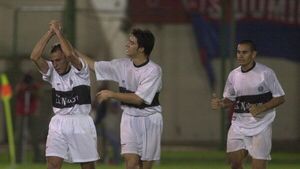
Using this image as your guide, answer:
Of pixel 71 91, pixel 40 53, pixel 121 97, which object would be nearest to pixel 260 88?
pixel 121 97

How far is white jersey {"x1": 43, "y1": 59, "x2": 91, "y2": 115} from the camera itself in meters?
14.5

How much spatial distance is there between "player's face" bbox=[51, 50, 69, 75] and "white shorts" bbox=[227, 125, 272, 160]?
8.01ft

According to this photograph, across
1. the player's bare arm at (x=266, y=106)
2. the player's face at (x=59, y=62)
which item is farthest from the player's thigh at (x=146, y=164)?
the player's bare arm at (x=266, y=106)

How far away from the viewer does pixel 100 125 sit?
23781mm

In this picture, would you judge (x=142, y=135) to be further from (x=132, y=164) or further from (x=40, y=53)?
(x=40, y=53)

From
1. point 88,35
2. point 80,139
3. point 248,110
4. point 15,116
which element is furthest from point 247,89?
point 88,35

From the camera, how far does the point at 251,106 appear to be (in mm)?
15508

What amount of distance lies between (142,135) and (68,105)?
0.96m

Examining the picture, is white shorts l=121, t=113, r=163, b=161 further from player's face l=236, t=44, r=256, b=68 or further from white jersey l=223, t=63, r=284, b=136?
Answer: player's face l=236, t=44, r=256, b=68

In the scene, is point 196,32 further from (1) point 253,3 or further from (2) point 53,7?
(2) point 53,7

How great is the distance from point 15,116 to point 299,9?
7727 mm

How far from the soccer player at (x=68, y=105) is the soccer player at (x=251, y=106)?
1.88 metres

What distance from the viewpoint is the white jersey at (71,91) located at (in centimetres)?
1455

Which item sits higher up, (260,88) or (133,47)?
(133,47)
